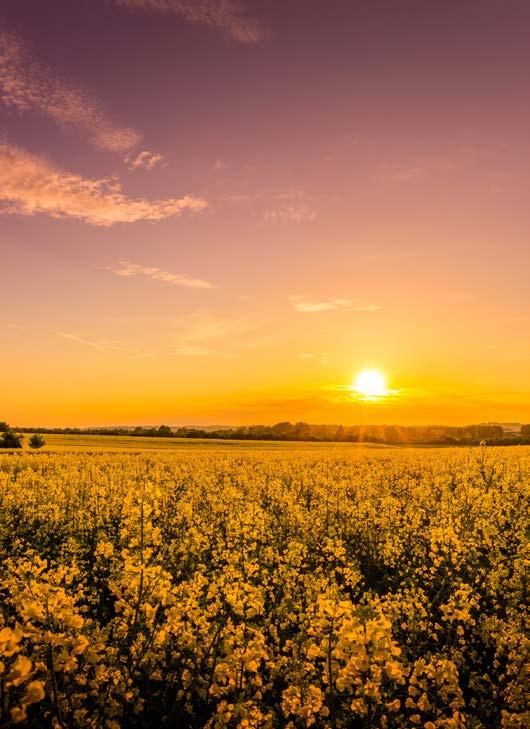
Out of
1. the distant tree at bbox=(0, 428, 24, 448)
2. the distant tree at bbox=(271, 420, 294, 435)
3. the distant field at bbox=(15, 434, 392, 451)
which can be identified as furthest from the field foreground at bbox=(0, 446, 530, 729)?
the distant tree at bbox=(271, 420, 294, 435)

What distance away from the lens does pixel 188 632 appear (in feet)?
15.0

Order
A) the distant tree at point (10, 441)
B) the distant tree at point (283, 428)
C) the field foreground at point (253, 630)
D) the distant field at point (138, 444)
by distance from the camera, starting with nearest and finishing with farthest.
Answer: the field foreground at point (253, 630) → the distant tree at point (10, 441) → the distant field at point (138, 444) → the distant tree at point (283, 428)

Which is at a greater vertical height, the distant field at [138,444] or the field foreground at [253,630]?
the field foreground at [253,630]

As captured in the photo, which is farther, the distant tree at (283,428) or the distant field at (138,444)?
the distant tree at (283,428)

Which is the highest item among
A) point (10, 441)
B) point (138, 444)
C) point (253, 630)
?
point (253, 630)

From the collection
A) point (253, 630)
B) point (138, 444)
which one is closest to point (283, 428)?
point (138, 444)

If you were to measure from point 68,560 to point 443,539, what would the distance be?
670cm

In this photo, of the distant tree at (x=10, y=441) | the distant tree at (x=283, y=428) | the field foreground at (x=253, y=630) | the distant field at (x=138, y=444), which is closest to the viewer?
the field foreground at (x=253, y=630)

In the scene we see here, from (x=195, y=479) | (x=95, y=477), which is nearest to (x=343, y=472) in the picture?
(x=195, y=479)

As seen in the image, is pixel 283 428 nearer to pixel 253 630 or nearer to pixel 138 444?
pixel 138 444

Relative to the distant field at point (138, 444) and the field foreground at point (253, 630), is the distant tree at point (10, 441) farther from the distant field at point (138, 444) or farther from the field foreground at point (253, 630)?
the field foreground at point (253, 630)

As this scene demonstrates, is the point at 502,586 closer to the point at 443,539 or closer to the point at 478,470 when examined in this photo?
the point at 443,539

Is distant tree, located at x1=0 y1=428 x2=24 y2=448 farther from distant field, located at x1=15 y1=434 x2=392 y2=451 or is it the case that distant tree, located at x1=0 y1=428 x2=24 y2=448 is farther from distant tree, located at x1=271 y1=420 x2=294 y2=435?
distant tree, located at x1=271 y1=420 x2=294 y2=435

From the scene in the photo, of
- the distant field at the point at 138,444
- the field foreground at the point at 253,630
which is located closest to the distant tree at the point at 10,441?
the distant field at the point at 138,444
